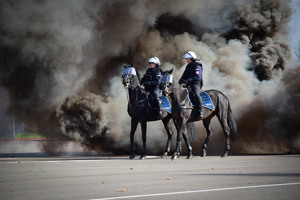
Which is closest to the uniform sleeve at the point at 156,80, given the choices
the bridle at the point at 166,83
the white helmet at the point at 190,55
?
the bridle at the point at 166,83

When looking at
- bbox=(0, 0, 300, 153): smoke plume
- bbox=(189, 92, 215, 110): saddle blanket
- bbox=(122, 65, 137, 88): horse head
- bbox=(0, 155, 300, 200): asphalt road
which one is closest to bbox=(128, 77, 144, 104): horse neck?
bbox=(122, 65, 137, 88): horse head

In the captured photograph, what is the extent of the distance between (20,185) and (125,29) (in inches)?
623

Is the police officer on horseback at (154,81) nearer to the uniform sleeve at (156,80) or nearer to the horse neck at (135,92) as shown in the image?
the uniform sleeve at (156,80)

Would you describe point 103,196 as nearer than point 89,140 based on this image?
Yes

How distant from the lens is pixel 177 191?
810cm

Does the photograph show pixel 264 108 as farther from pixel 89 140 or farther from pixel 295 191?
pixel 295 191

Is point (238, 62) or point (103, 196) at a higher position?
point (238, 62)

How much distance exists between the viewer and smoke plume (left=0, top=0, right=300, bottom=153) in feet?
71.9

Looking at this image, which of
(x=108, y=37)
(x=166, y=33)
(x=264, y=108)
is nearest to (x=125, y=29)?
(x=108, y=37)

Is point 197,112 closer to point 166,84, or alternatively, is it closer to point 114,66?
point 166,84

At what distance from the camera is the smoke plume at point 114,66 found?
2192 centimetres

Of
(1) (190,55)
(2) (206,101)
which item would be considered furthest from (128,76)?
(2) (206,101)

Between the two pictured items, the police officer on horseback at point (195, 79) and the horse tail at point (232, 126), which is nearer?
the police officer on horseback at point (195, 79)

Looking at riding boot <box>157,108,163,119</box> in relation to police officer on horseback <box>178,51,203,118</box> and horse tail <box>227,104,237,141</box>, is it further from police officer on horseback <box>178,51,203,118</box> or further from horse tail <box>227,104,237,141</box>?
horse tail <box>227,104,237,141</box>
